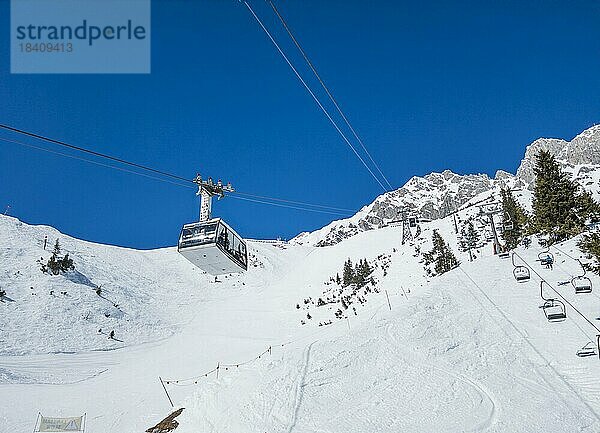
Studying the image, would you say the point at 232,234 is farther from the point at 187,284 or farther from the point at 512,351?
the point at 187,284

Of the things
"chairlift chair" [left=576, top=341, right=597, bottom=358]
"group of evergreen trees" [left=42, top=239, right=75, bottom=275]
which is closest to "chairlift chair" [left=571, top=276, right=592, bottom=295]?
"chairlift chair" [left=576, top=341, right=597, bottom=358]

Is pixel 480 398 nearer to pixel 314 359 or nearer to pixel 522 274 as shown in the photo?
pixel 314 359

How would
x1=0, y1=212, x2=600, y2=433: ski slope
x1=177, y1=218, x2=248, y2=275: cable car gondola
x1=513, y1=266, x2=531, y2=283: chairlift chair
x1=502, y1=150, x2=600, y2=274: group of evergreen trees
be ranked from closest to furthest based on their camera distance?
x1=0, y1=212, x2=600, y2=433: ski slope < x1=177, y1=218, x2=248, y2=275: cable car gondola < x1=513, y1=266, x2=531, y2=283: chairlift chair < x1=502, y1=150, x2=600, y2=274: group of evergreen trees

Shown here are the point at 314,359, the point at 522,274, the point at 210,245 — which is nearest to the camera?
the point at 210,245

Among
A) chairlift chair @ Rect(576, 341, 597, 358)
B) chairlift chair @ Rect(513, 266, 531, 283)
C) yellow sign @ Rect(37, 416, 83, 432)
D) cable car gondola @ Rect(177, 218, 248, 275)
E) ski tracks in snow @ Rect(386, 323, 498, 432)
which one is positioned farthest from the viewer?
chairlift chair @ Rect(513, 266, 531, 283)

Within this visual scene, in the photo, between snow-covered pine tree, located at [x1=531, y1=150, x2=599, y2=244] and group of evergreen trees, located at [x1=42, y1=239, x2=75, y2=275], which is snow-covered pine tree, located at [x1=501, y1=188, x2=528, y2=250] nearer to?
snow-covered pine tree, located at [x1=531, y1=150, x2=599, y2=244]

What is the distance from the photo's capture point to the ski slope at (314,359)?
48.9 feet

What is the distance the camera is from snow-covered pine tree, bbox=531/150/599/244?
115 ft

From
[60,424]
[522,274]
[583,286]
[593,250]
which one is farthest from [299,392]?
[593,250]

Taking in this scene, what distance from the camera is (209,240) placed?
16.7m

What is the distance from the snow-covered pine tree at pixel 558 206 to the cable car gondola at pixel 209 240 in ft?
95.4

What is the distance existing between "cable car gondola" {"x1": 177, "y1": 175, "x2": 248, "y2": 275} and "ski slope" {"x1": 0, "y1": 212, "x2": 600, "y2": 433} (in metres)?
5.61

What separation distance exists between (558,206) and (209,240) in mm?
31498

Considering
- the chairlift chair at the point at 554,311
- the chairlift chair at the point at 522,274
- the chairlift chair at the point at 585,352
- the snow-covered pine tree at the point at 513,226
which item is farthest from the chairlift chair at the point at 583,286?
the snow-covered pine tree at the point at 513,226
